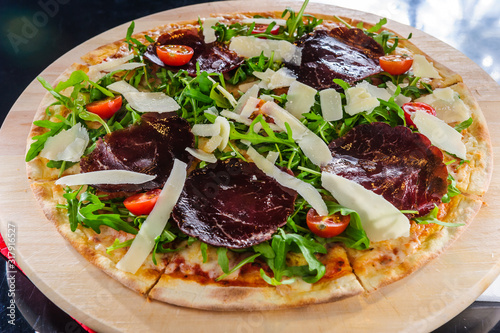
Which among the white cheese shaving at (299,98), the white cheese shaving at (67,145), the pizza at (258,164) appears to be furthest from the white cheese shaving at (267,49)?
the white cheese shaving at (67,145)

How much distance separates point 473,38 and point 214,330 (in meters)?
4.89

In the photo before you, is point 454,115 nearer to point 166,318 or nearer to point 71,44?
point 166,318

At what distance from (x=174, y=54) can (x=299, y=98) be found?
1.10 meters

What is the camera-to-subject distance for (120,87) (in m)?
3.44

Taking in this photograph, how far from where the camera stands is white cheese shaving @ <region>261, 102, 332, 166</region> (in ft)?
9.40

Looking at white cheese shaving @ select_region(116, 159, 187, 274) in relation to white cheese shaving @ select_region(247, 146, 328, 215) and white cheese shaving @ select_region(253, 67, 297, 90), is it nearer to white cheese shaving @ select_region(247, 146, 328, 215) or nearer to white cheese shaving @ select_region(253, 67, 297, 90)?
white cheese shaving @ select_region(247, 146, 328, 215)

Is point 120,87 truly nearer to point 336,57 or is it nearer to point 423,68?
point 336,57

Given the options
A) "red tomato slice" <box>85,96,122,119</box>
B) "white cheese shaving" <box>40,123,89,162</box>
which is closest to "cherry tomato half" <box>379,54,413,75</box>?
"red tomato slice" <box>85,96,122,119</box>

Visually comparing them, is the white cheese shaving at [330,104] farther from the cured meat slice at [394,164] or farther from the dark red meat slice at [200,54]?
the dark red meat slice at [200,54]

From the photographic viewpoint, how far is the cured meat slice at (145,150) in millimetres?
2820

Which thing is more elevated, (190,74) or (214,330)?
(190,74)

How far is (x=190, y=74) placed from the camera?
3664 millimetres

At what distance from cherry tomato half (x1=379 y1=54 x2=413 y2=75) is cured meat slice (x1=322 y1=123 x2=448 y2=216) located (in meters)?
0.84

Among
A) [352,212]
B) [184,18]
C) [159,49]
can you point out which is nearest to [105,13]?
[184,18]
